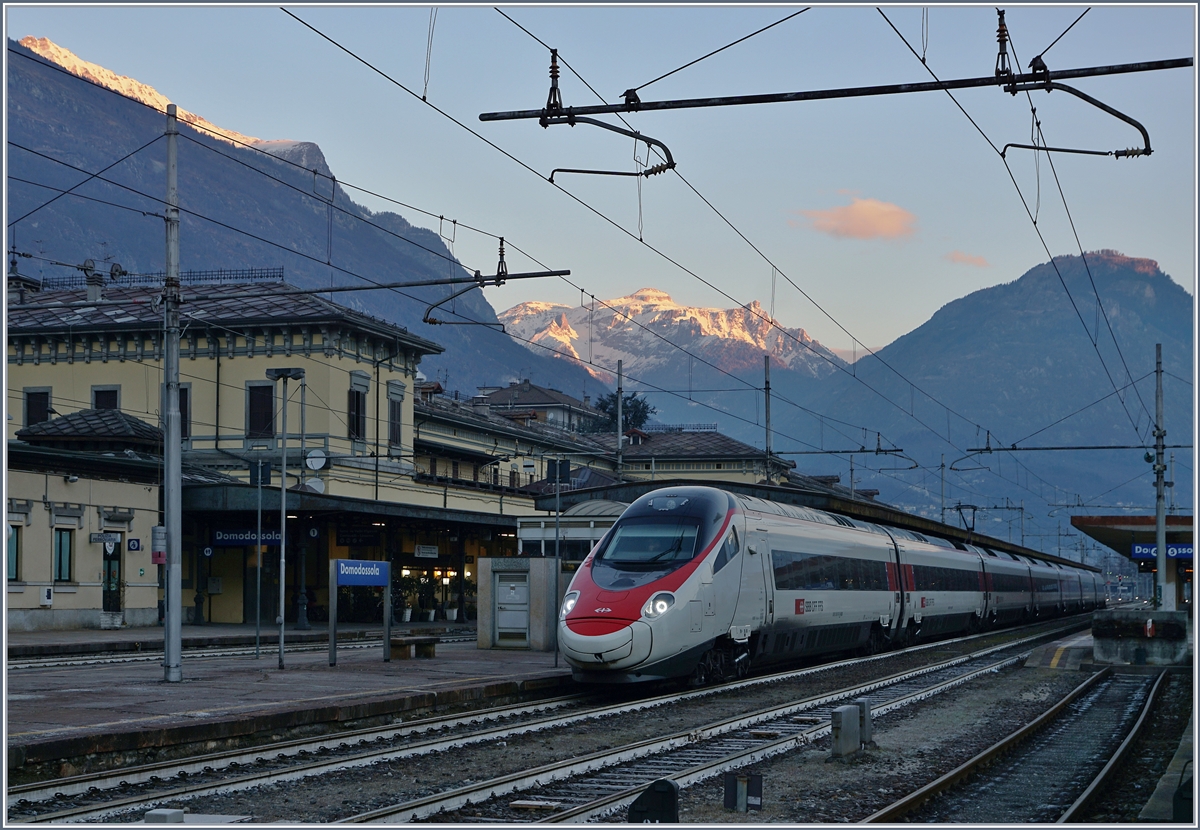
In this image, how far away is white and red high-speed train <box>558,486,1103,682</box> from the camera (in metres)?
20.2

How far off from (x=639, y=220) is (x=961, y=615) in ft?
81.5

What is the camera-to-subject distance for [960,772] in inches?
514

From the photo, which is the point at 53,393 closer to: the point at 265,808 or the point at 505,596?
the point at 505,596

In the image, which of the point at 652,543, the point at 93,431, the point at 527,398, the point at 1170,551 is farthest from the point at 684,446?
the point at 652,543

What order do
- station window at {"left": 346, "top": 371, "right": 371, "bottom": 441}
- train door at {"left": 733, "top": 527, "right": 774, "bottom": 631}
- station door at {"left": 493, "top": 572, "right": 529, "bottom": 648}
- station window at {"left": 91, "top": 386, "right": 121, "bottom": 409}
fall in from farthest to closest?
station window at {"left": 91, "top": 386, "right": 121, "bottom": 409} < station window at {"left": 346, "top": 371, "right": 371, "bottom": 441} < station door at {"left": 493, "top": 572, "right": 529, "bottom": 648} < train door at {"left": 733, "top": 527, "right": 774, "bottom": 631}

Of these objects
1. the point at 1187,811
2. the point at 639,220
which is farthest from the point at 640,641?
the point at 1187,811

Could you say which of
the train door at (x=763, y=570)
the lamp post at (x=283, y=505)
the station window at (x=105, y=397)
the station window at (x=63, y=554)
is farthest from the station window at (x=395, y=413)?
the train door at (x=763, y=570)

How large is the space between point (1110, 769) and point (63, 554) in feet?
96.1

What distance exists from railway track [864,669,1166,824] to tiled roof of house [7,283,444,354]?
121 ft

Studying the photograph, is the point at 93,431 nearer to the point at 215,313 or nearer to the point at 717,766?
the point at 215,313

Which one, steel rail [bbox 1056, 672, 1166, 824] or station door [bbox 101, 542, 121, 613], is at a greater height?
station door [bbox 101, 542, 121, 613]

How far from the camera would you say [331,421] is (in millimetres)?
51688

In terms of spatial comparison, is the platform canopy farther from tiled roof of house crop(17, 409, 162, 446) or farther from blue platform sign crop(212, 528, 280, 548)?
tiled roof of house crop(17, 409, 162, 446)

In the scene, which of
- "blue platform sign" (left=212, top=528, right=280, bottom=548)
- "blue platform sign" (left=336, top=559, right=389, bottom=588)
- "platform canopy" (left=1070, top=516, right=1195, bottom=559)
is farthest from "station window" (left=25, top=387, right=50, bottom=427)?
"platform canopy" (left=1070, top=516, right=1195, bottom=559)
